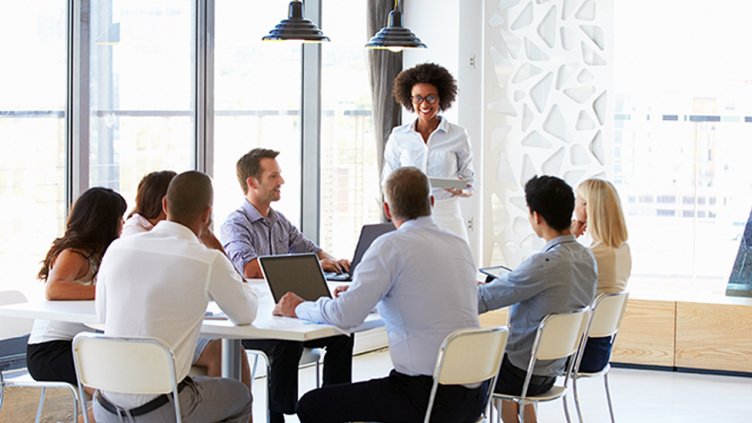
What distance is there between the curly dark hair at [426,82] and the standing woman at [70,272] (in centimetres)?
243

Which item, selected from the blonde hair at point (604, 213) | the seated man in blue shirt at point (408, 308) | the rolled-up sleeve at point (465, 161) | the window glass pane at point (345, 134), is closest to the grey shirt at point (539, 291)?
the seated man in blue shirt at point (408, 308)

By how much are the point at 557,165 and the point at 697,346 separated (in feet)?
4.95

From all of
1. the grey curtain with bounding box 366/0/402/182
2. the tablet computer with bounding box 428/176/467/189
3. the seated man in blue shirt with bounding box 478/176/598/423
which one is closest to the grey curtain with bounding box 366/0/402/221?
the grey curtain with bounding box 366/0/402/182

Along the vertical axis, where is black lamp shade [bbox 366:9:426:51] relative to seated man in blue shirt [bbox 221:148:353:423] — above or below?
above

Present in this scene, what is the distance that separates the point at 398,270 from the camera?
131 inches

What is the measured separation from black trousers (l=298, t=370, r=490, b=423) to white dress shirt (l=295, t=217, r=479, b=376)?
0.06 meters

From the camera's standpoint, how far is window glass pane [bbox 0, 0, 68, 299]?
460 centimetres

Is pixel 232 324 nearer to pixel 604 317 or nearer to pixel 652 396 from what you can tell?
pixel 604 317

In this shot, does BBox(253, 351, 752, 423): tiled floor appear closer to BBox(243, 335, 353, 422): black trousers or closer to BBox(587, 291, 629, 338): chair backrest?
BBox(243, 335, 353, 422): black trousers

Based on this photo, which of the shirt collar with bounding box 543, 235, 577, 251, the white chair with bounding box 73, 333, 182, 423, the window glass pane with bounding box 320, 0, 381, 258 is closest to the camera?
the white chair with bounding box 73, 333, 182, 423

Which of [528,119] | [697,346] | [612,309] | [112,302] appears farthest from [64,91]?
[697,346]

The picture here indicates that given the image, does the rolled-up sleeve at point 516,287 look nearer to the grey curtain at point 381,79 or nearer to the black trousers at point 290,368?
the black trousers at point 290,368

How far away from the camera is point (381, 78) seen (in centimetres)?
692

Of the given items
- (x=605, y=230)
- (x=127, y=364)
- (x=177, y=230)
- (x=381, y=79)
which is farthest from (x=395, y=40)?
(x=127, y=364)
